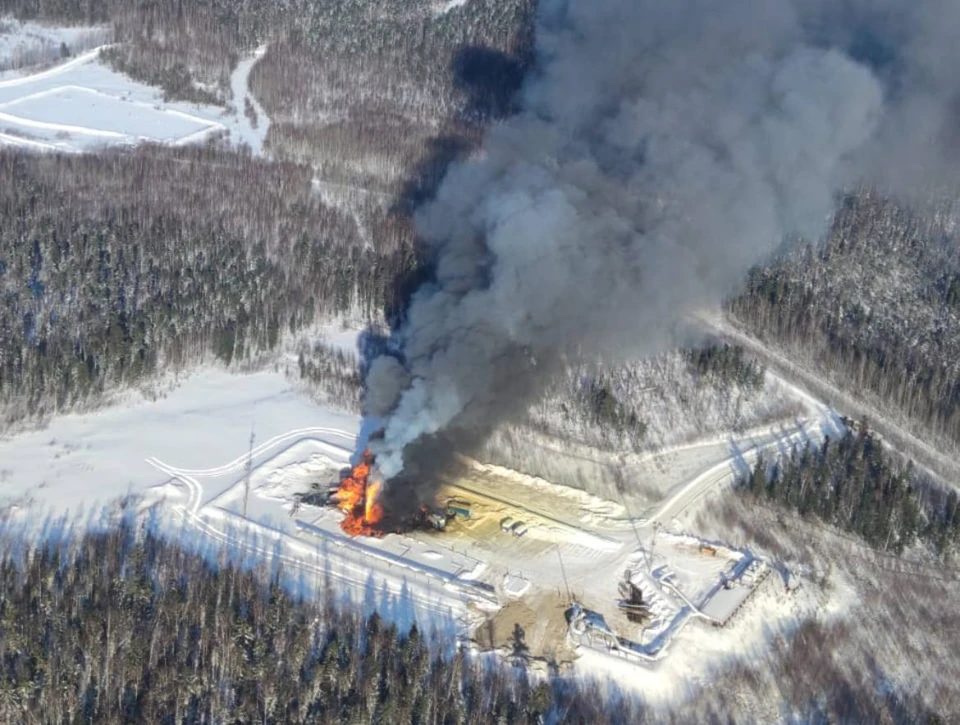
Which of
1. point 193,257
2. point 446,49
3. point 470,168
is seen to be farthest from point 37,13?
point 470,168

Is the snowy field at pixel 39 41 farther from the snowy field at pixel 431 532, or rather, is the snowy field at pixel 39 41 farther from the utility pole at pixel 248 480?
the utility pole at pixel 248 480

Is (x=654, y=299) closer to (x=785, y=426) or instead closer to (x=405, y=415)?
(x=785, y=426)

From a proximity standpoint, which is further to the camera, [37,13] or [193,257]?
[37,13]

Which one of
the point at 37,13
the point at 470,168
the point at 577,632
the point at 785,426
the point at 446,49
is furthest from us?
the point at 37,13

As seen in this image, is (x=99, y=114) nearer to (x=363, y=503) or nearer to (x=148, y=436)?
(x=148, y=436)

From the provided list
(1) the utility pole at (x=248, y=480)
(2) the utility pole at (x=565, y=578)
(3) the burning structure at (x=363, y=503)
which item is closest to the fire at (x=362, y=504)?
(3) the burning structure at (x=363, y=503)

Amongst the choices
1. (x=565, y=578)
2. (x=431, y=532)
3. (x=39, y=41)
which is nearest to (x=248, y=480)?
A: (x=431, y=532)
